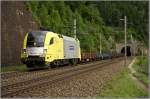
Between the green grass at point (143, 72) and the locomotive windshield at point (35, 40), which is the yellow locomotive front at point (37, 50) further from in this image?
the green grass at point (143, 72)

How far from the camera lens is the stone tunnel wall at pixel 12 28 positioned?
38.8 m

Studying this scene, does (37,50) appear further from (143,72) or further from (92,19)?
(92,19)

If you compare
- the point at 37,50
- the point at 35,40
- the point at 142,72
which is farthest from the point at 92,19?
the point at 37,50

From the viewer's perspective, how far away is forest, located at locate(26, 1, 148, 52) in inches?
2674

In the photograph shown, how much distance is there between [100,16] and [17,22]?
49.2m

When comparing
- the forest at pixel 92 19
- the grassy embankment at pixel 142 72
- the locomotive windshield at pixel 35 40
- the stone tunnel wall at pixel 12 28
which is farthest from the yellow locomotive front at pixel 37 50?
the forest at pixel 92 19

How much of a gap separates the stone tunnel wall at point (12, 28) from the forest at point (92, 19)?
10.7m

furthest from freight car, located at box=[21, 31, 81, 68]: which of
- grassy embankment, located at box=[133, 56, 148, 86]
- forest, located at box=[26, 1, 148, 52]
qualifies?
forest, located at box=[26, 1, 148, 52]

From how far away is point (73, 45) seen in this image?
147ft

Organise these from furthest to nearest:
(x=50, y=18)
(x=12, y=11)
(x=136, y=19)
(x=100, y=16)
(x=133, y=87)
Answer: (x=136, y=19) < (x=100, y=16) < (x=50, y=18) < (x=12, y=11) < (x=133, y=87)

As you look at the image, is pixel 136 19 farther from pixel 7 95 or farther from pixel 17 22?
pixel 7 95

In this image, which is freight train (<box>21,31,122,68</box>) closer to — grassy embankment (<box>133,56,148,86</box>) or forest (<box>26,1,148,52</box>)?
grassy embankment (<box>133,56,148,86</box>)

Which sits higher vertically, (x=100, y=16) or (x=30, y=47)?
(x=100, y=16)

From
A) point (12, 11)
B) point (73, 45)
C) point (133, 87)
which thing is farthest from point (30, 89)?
point (73, 45)
